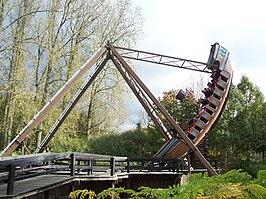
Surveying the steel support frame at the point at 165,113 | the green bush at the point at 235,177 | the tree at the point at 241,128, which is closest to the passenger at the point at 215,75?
the steel support frame at the point at 165,113

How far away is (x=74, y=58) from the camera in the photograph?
17.2 metres

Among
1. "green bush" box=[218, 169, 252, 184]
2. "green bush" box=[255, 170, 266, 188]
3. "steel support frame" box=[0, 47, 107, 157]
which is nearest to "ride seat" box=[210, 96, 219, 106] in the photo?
"steel support frame" box=[0, 47, 107, 157]

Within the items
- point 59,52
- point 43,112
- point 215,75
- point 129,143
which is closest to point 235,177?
point 43,112

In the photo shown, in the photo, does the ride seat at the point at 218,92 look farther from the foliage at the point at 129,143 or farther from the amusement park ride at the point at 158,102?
the foliage at the point at 129,143

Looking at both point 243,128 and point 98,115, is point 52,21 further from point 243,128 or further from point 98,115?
point 243,128

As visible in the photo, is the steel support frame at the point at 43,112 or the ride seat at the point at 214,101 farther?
the ride seat at the point at 214,101

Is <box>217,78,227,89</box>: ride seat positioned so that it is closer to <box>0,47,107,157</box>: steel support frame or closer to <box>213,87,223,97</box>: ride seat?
<box>213,87,223,97</box>: ride seat

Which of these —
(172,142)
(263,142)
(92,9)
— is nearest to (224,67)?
(172,142)

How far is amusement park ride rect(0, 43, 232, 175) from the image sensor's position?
37.7ft

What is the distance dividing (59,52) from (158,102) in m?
6.82

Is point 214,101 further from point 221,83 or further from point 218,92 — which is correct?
point 221,83

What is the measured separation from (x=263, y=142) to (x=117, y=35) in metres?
10.3

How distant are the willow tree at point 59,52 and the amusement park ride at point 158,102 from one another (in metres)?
2.78

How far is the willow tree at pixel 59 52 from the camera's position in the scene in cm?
1346
